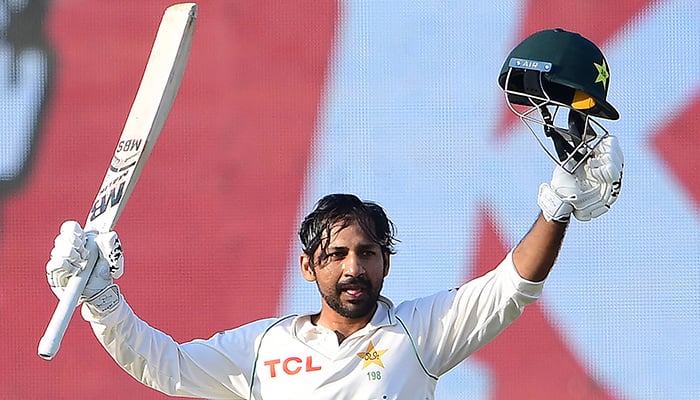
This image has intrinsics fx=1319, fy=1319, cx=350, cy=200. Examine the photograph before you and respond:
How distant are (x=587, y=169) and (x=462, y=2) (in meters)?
1.28

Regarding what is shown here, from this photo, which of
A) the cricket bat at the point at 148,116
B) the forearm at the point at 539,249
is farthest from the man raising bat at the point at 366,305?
the cricket bat at the point at 148,116

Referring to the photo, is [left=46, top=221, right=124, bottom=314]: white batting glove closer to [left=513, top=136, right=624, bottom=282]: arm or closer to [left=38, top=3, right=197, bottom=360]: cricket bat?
[left=38, top=3, right=197, bottom=360]: cricket bat

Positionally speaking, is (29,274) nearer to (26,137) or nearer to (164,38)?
(26,137)

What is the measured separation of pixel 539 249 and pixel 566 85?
267 mm

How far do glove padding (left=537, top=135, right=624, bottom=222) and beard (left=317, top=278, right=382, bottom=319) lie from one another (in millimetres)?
320

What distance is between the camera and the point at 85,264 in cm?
212

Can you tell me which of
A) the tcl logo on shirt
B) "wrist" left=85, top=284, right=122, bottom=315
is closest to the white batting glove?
"wrist" left=85, top=284, right=122, bottom=315

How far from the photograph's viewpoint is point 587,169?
199cm

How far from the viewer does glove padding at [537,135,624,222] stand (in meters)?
1.97

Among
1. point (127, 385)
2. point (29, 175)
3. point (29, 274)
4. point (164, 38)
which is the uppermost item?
point (164, 38)

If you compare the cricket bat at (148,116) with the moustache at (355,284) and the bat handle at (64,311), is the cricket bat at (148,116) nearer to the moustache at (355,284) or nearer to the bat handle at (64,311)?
the bat handle at (64,311)

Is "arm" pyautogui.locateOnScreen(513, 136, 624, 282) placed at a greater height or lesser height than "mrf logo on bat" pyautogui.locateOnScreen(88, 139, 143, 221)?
lesser

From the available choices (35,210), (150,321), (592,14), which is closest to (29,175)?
(35,210)

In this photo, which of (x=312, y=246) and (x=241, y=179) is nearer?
(x=312, y=246)
